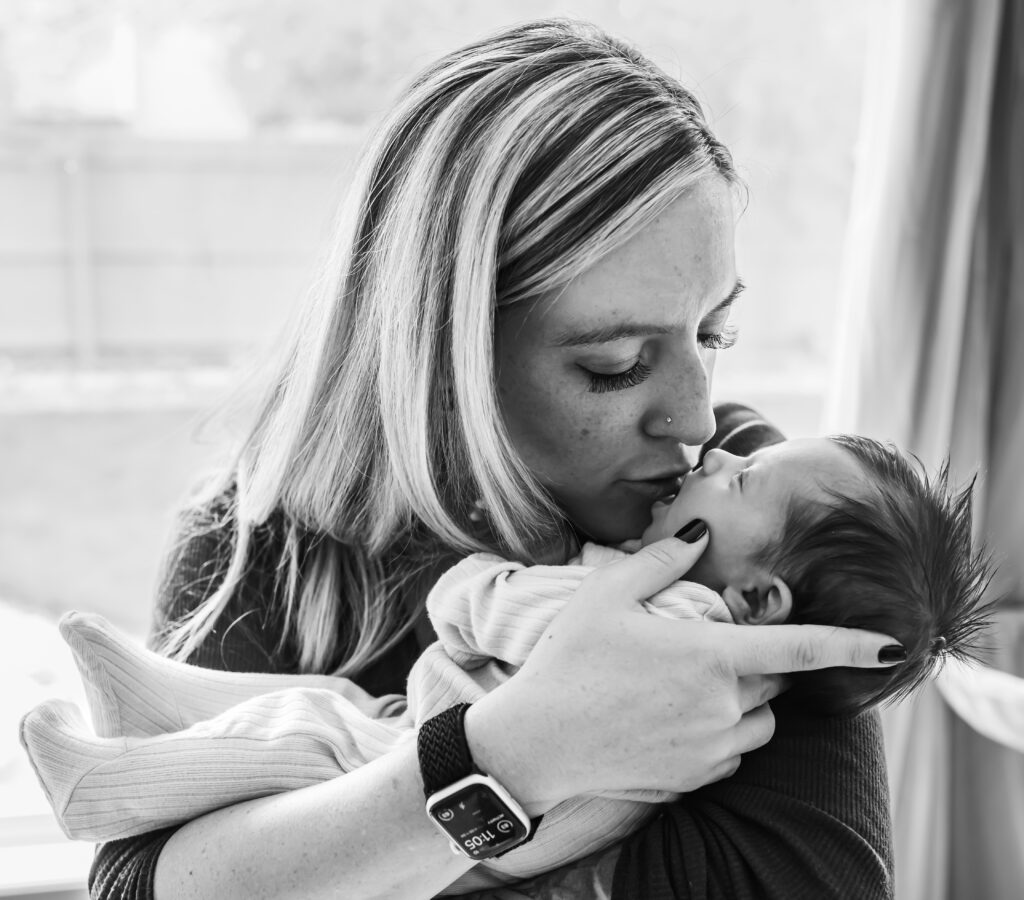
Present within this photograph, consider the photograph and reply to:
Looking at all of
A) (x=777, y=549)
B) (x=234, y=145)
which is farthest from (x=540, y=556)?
(x=234, y=145)

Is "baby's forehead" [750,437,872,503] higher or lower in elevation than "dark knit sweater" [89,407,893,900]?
higher

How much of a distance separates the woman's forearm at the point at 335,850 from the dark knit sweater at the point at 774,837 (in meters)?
0.07

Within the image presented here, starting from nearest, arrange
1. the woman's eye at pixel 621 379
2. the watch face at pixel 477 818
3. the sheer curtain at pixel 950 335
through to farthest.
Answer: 1. the watch face at pixel 477 818
2. the woman's eye at pixel 621 379
3. the sheer curtain at pixel 950 335

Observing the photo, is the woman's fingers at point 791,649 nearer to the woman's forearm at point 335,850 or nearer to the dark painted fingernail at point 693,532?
the dark painted fingernail at point 693,532

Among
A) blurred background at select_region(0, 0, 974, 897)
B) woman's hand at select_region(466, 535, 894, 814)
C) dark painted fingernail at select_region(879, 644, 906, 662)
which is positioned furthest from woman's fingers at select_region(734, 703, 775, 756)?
blurred background at select_region(0, 0, 974, 897)

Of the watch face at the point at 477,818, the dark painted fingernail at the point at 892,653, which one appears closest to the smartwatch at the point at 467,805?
the watch face at the point at 477,818

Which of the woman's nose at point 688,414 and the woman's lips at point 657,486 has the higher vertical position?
the woman's nose at point 688,414

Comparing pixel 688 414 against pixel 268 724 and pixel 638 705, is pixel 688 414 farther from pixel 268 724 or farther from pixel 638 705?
pixel 268 724

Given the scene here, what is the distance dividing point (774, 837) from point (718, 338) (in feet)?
1.77

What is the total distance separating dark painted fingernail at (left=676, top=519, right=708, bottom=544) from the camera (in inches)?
39.5

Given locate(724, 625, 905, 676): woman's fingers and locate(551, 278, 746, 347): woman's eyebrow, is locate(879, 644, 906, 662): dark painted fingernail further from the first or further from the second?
locate(551, 278, 746, 347): woman's eyebrow

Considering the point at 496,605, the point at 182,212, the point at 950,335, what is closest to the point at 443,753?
the point at 496,605

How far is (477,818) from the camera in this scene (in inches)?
33.3

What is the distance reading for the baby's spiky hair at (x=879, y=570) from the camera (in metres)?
0.93
